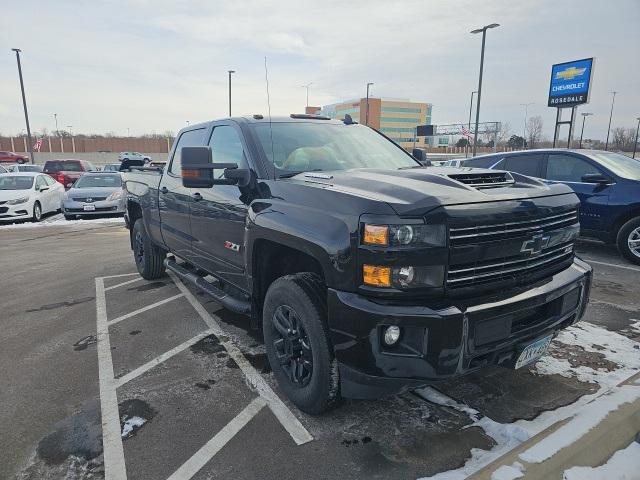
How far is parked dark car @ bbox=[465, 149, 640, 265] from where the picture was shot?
6523 mm

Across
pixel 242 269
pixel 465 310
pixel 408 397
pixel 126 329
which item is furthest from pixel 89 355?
pixel 465 310

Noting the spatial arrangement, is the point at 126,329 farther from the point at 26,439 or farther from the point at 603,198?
the point at 603,198

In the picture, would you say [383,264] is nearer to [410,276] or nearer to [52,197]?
[410,276]

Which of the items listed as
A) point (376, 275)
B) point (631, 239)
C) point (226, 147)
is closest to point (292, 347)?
point (376, 275)

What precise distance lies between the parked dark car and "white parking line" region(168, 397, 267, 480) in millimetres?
6079

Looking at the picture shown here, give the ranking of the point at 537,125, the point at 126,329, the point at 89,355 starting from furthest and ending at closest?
the point at 537,125, the point at 126,329, the point at 89,355

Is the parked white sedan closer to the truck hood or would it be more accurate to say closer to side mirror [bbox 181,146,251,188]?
side mirror [bbox 181,146,251,188]

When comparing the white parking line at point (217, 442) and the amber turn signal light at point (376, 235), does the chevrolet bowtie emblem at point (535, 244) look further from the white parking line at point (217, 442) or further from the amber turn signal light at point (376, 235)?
the white parking line at point (217, 442)

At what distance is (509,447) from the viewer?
8.14 ft

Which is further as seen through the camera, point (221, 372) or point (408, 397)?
point (221, 372)

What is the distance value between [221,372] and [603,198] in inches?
244

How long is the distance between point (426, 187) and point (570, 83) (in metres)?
26.5

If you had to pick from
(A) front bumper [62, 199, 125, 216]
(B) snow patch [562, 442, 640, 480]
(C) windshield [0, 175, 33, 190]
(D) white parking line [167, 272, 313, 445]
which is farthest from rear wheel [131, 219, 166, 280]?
(C) windshield [0, 175, 33, 190]

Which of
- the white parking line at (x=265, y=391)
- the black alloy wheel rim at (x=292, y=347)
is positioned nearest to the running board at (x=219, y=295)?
the white parking line at (x=265, y=391)
